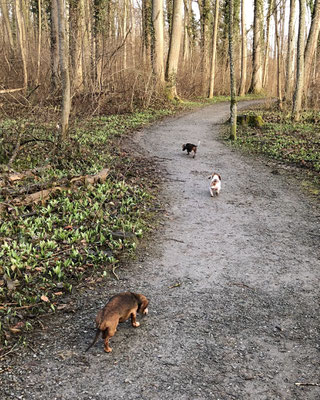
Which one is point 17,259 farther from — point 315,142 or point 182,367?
point 315,142

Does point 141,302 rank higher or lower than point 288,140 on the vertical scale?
lower

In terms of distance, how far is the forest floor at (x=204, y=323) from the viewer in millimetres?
3225

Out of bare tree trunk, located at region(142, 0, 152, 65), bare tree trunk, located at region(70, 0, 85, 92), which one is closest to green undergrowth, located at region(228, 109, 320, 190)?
bare tree trunk, located at region(70, 0, 85, 92)

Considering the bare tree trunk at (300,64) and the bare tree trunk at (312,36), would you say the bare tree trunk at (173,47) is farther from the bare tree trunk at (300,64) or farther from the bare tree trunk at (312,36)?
the bare tree trunk at (300,64)

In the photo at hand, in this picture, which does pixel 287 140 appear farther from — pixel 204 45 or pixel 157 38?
pixel 204 45

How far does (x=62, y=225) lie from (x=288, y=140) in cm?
985

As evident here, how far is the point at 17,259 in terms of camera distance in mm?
5168

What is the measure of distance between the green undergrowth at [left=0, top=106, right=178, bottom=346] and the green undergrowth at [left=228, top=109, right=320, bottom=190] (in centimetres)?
→ 427

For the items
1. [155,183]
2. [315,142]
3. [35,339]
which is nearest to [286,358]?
[35,339]

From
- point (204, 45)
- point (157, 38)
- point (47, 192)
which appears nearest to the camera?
point (47, 192)

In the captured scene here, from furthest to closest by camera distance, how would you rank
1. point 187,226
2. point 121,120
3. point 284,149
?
1. point 121,120
2. point 284,149
3. point 187,226

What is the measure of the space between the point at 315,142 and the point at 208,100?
15834mm

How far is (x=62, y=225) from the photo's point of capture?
6.54 meters

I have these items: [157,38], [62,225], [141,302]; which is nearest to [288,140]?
[62,225]
